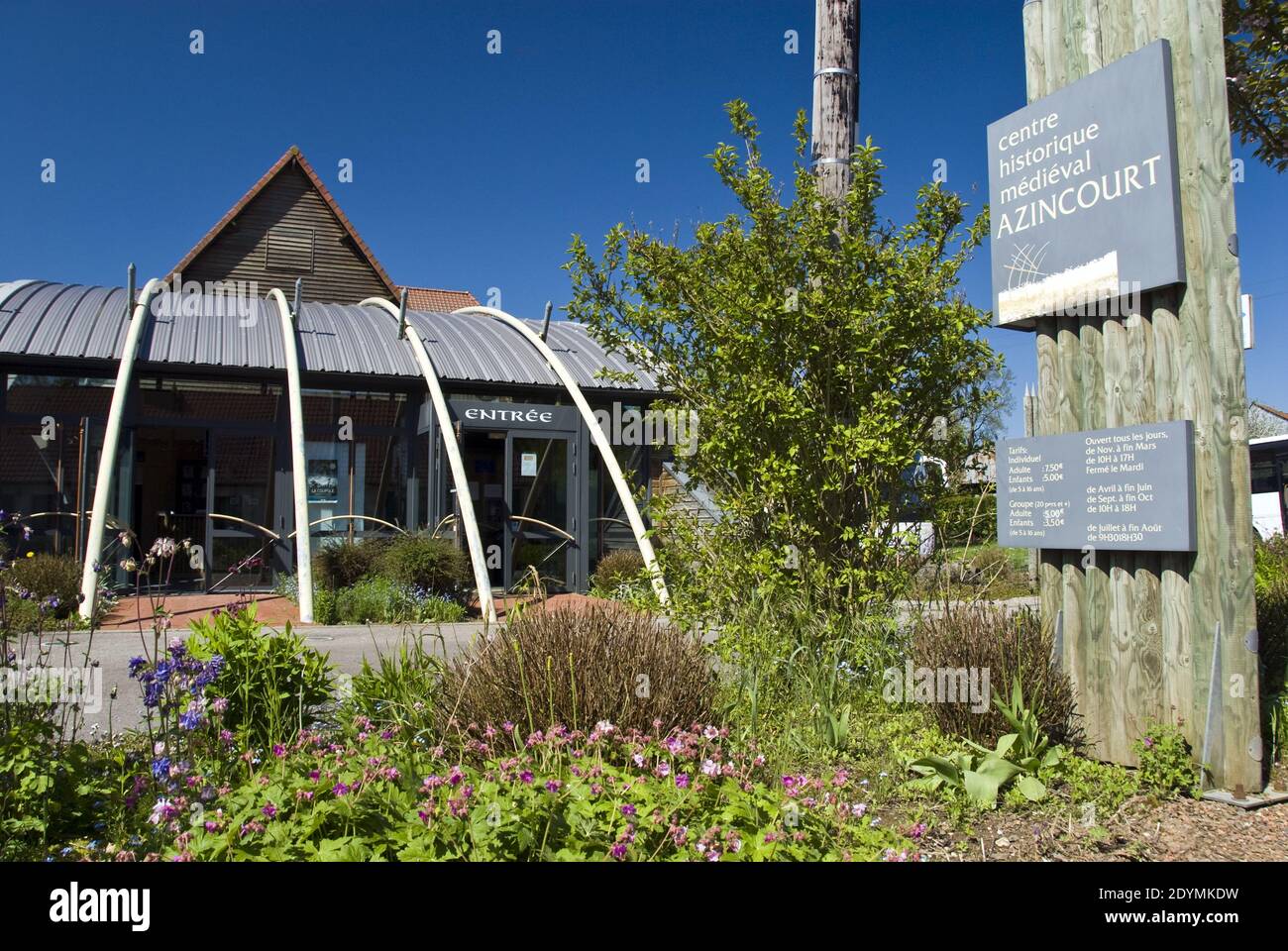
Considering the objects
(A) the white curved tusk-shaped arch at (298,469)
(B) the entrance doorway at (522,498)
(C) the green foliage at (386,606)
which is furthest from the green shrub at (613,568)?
(A) the white curved tusk-shaped arch at (298,469)

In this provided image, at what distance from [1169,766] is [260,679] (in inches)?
172

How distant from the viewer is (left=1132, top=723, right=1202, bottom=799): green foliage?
4.43 meters

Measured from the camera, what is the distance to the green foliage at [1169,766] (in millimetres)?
4426

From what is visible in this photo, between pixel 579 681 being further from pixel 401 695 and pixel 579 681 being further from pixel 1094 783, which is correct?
pixel 1094 783

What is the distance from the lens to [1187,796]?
14.6 feet

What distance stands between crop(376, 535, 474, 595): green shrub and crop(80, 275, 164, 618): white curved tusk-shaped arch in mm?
3146

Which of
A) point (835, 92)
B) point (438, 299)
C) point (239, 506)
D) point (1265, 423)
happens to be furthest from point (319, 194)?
point (1265, 423)

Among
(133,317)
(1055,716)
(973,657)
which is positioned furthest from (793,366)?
A: (133,317)

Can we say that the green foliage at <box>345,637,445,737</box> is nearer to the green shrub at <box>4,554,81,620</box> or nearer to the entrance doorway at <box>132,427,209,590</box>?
the green shrub at <box>4,554,81,620</box>

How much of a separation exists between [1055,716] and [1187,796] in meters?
0.67

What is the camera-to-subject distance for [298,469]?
474 inches

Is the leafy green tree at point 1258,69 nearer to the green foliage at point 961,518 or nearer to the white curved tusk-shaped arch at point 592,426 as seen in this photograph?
the green foliage at point 961,518

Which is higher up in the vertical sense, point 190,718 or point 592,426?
point 592,426
